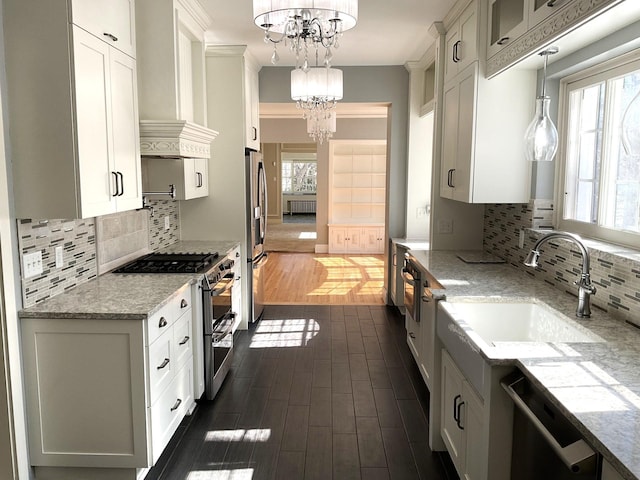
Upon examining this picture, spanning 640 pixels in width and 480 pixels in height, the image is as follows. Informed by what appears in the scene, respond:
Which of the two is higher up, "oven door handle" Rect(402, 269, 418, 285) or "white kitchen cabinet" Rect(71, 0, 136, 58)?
"white kitchen cabinet" Rect(71, 0, 136, 58)

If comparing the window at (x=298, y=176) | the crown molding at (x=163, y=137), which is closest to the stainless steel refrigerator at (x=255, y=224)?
the crown molding at (x=163, y=137)

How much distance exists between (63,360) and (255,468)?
1074 millimetres

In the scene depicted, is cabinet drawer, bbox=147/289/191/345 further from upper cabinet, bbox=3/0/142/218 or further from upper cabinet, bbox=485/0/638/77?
upper cabinet, bbox=485/0/638/77

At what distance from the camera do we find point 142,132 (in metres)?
3.13

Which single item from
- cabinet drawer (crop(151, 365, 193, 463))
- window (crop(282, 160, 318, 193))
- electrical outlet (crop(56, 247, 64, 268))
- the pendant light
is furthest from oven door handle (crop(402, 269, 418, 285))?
window (crop(282, 160, 318, 193))

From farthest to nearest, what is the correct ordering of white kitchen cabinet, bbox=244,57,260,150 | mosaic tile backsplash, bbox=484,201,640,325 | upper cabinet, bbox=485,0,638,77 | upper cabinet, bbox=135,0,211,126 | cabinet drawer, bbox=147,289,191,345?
1. white kitchen cabinet, bbox=244,57,260,150
2. upper cabinet, bbox=135,0,211,126
3. cabinet drawer, bbox=147,289,191,345
4. mosaic tile backsplash, bbox=484,201,640,325
5. upper cabinet, bbox=485,0,638,77

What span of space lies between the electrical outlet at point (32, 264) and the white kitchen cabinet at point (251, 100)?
102 inches

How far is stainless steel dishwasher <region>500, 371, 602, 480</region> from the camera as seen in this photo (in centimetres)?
127

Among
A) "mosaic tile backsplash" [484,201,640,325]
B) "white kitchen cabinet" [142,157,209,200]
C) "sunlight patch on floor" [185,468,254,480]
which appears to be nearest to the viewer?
"mosaic tile backsplash" [484,201,640,325]

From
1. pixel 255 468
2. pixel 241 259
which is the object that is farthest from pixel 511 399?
pixel 241 259

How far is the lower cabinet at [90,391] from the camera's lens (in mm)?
2289

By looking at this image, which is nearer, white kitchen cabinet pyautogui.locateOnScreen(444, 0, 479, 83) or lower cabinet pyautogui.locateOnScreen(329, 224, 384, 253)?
white kitchen cabinet pyautogui.locateOnScreen(444, 0, 479, 83)

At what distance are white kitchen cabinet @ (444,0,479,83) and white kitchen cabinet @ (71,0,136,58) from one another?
81.4 inches

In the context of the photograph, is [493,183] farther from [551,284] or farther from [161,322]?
[161,322]
